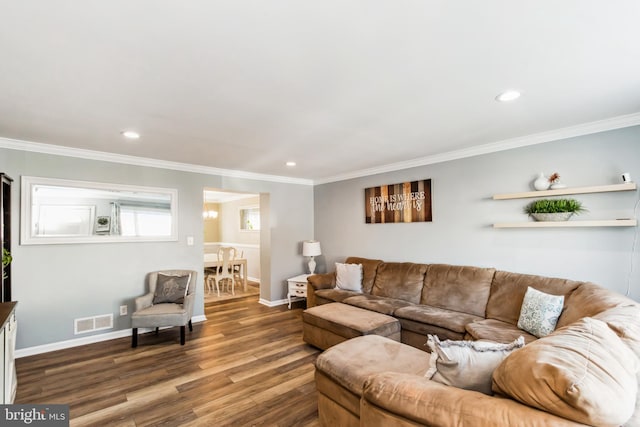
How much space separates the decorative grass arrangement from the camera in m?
2.95

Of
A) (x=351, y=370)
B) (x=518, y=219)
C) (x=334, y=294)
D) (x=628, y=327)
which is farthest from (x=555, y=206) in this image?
(x=334, y=294)

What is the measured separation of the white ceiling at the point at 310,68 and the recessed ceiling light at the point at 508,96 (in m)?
0.06

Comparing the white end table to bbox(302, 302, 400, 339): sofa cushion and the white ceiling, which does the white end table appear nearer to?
bbox(302, 302, 400, 339): sofa cushion

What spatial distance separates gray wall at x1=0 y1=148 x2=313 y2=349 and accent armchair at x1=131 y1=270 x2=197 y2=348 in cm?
26

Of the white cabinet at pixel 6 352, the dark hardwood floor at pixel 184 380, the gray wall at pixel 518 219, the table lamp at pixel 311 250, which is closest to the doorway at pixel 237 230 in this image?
the table lamp at pixel 311 250

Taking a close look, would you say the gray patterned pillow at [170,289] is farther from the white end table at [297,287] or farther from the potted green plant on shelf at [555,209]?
the potted green plant on shelf at [555,209]

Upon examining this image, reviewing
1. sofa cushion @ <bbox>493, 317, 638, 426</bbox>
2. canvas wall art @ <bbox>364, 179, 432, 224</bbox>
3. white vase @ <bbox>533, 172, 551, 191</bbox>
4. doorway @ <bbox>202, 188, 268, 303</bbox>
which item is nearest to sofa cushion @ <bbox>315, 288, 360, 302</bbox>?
canvas wall art @ <bbox>364, 179, 432, 224</bbox>

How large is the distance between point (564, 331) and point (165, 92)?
273cm

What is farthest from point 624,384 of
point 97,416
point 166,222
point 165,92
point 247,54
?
point 166,222

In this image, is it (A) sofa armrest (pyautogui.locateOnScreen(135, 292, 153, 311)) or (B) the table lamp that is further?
(B) the table lamp

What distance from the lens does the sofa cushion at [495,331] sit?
253 centimetres

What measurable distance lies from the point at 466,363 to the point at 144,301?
380 cm

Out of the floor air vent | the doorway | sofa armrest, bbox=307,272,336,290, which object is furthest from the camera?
the doorway

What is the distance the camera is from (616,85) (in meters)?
2.12
